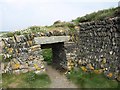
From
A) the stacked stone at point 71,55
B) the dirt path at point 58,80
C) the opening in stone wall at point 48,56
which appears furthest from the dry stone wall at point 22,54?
the opening in stone wall at point 48,56

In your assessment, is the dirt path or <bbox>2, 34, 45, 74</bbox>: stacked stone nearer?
the dirt path

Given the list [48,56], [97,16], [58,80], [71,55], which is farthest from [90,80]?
[48,56]

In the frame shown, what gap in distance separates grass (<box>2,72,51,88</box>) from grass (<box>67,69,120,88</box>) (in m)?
1.54

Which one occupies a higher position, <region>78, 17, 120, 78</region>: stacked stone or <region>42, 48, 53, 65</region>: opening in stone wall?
<region>78, 17, 120, 78</region>: stacked stone

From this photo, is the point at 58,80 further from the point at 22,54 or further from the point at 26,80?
the point at 22,54

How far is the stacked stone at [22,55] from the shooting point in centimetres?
1341

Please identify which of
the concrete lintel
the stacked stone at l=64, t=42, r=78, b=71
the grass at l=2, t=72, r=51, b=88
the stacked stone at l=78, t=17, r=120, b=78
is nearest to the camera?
the stacked stone at l=78, t=17, r=120, b=78

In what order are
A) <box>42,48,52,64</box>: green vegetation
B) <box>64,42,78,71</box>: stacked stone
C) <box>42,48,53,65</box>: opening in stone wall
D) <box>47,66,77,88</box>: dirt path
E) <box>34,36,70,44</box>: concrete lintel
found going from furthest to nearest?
<box>42,48,52,64</box>: green vegetation
<box>42,48,53,65</box>: opening in stone wall
<box>64,42,78,71</box>: stacked stone
<box>34,36,70,44</box>: concrete lintel
<box>47,66,77,88</box>: dirt path

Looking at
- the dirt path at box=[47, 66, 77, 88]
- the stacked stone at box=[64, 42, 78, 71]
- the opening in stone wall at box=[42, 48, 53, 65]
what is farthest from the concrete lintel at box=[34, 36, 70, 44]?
the opening in stone wall at box=[42, 48, 53, 65]

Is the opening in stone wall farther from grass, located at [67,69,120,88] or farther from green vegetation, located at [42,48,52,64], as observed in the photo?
grass, located at [67,69,120,88]

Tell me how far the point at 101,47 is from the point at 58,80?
305 centimetres

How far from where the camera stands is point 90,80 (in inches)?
477

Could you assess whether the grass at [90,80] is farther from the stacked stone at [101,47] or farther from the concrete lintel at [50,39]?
the concrete lintel at [50,39]

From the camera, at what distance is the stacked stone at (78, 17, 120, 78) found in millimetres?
11575
